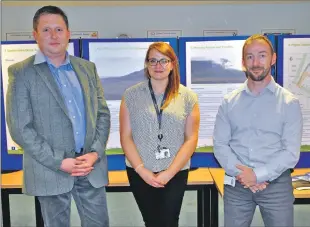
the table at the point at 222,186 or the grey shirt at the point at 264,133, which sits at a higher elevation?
the grey shirt at the point at 264,133

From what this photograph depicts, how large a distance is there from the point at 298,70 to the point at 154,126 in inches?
52.7

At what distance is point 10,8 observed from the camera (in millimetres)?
5754

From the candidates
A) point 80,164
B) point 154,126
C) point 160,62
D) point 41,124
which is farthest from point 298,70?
point 41,124

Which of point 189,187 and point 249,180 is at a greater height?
point 249,180

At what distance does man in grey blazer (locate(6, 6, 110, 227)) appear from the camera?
76.9 inches

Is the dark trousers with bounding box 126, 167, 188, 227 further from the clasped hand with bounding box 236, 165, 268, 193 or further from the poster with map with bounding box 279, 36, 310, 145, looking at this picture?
the poster with map with bounding box 279, 36, 310, 145

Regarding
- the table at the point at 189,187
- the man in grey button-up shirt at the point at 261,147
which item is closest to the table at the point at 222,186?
the table at the point at 189,187

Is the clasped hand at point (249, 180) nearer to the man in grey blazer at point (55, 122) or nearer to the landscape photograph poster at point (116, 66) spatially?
the man in grey blazer at point (55, 122)

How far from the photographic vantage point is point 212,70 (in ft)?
9.39

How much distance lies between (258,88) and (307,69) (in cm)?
97

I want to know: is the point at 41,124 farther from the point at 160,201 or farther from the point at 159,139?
the point at 160,201

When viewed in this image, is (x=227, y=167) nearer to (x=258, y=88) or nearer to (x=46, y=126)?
(x=258, y=88)

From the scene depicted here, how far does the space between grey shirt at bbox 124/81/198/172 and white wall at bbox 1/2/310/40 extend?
3675 millimetres

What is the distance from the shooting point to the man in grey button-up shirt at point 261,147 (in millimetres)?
1984
